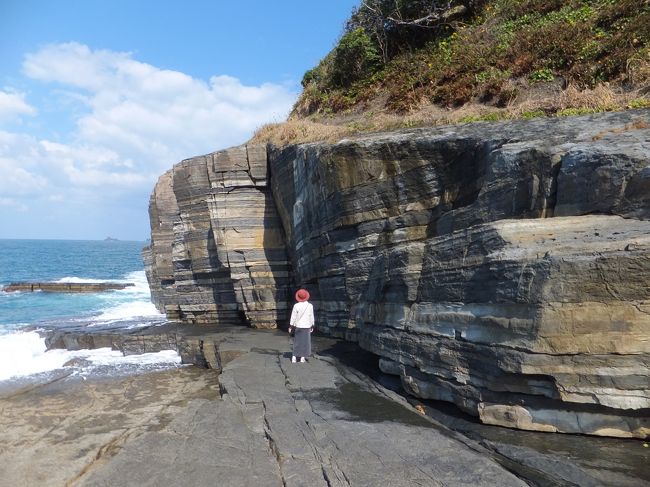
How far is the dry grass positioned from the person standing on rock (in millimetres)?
5268

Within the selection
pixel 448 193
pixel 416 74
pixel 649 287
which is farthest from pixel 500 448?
pixel 416 74

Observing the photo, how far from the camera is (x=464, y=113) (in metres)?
14.0

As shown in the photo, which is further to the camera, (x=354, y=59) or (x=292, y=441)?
(x=354, y=59)

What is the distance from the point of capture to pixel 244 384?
9.11 metres

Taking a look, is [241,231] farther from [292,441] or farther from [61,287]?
[61,287]

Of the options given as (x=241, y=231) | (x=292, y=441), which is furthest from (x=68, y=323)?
(x=292, y=441)

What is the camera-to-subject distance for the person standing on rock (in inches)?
424

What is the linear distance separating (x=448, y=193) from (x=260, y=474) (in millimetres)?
7008

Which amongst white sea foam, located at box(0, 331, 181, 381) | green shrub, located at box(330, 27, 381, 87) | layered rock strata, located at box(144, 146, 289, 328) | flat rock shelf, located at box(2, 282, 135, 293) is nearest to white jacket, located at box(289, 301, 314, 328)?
white sea foam, located at box(0, 331, 181, 381)

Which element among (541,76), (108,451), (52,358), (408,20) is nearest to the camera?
(108,451)

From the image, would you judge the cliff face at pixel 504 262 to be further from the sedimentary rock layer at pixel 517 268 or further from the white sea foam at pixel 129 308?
the white sea foam at pixel 129 308

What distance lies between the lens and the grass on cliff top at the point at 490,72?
1263 centimetres

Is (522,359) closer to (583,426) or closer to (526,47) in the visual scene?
(583,426)

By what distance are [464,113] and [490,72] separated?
9.13 feet
